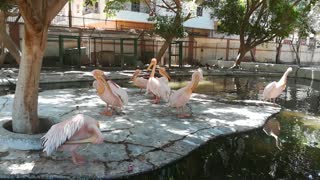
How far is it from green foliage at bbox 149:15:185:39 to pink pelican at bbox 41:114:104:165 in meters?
17.0

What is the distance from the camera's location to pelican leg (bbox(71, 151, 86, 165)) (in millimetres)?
4957

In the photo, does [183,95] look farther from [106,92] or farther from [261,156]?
[261,156]

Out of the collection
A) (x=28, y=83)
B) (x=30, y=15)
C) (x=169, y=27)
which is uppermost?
(x=169, y=27)

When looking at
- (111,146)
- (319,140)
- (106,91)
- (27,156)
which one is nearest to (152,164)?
(111,146)

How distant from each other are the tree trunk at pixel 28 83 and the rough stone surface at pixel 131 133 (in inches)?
11.8

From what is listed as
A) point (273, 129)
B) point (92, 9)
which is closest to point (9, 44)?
point (273, 129)

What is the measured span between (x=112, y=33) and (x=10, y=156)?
71.6 ft

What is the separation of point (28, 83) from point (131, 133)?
1.92 meters

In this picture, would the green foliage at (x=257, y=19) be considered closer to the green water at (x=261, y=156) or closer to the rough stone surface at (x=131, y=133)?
the rough stone surface at (x=131, y=133)

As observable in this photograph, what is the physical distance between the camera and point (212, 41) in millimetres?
32344

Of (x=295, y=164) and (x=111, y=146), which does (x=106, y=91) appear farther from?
(x=295, y=164)

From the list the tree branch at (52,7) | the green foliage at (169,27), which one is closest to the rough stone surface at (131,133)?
the tree branch at (52,7)

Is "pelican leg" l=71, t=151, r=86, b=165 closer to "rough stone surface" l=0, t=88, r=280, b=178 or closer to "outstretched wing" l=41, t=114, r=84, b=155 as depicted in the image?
"rough stone surface" l=0, t=88, r=280, b=178

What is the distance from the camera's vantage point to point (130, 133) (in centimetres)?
641
